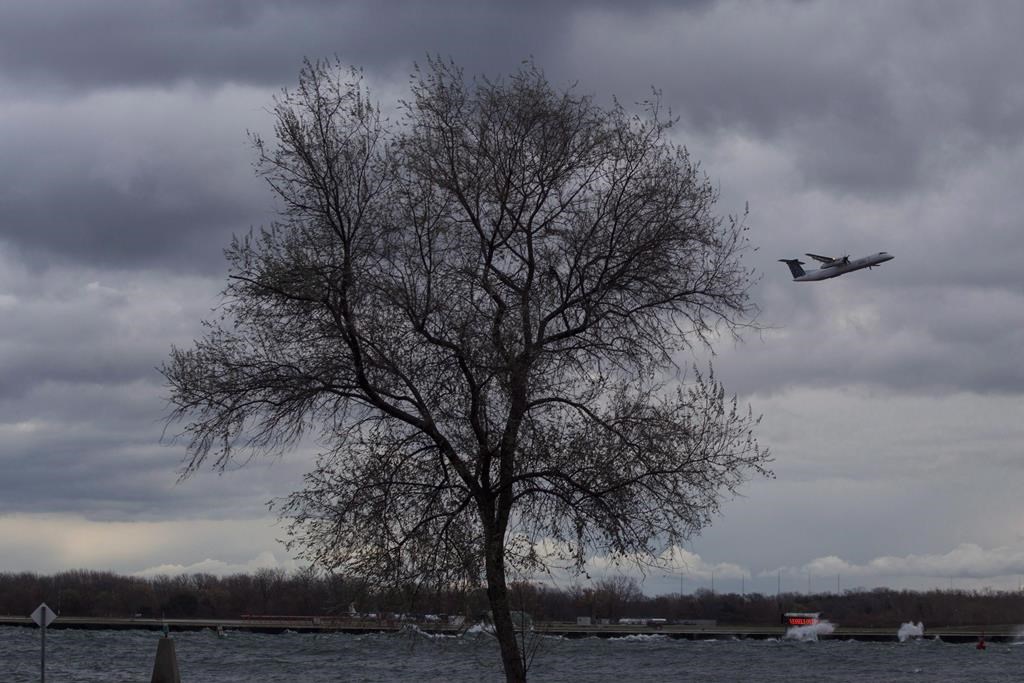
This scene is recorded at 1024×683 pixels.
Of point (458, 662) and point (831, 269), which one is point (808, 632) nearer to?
point (458, 662)

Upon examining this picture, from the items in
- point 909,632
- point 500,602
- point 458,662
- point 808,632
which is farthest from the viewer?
point 808,632

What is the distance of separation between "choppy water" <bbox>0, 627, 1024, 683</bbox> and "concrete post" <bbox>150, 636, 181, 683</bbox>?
→ 881 inches

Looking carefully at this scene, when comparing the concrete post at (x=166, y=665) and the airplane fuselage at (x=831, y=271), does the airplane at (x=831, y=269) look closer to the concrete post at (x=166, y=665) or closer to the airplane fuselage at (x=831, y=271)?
the airplane fuselage at (x=831, y=271)

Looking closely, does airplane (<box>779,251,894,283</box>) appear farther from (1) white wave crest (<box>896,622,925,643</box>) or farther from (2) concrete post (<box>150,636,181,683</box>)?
(1) white wave crest (<box>896,622,925,643</box>)

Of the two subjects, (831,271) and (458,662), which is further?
(458,662)

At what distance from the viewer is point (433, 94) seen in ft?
70.2

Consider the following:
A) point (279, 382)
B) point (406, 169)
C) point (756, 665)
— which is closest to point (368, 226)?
point (406, 169)

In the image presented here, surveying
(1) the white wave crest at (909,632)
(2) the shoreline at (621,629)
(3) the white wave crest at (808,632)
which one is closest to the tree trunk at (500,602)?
(2) the shoreline at (621,629)

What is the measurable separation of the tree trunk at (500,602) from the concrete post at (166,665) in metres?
12.3

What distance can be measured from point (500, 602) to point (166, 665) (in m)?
13.2

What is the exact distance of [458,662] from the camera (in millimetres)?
102438

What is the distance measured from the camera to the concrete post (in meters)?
30.8

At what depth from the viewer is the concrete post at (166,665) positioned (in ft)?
101

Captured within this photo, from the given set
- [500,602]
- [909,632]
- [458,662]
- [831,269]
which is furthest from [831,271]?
[909,632]
